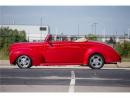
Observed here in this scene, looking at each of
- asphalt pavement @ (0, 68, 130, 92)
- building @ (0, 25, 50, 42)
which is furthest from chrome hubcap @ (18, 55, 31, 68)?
building @ (0, 25, 50, 42)

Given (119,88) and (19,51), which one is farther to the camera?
(19,51)

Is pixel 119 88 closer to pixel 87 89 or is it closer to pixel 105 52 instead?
pixel 87 89

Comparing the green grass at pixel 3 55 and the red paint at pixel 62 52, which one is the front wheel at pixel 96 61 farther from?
the green grass at pixel 3 55

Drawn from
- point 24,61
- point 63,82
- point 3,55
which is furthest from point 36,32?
point 63,82

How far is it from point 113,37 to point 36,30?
12271mm

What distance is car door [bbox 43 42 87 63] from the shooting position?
13547 millimetres

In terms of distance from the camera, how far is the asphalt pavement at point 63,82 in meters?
9.05

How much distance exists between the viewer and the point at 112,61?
1362 cm

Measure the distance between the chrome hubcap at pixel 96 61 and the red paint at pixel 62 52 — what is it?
0.15 metres

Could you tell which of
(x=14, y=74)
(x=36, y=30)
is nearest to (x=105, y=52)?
(x=14, y=74)

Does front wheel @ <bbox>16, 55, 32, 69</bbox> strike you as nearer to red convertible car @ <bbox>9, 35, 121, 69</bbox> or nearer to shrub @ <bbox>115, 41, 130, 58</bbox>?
red convertible car @ <bbox>9, 35, 121, 69</bbox>

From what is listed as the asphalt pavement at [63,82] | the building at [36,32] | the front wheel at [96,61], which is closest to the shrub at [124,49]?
the building at [36,32]

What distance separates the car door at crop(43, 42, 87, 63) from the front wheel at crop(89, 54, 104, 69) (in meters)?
0.40
